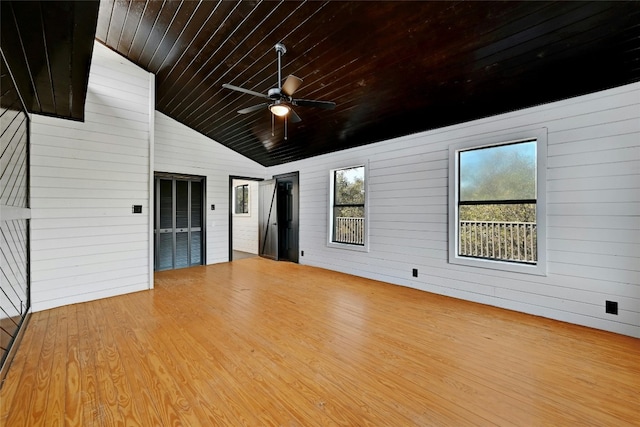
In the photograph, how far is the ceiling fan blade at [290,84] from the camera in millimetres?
2641

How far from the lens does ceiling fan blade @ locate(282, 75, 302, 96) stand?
104 inches

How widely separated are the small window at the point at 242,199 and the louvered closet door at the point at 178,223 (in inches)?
94.0

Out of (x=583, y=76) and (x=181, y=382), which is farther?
(x=583, y=76)

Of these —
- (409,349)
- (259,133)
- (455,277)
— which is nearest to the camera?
(409,349)

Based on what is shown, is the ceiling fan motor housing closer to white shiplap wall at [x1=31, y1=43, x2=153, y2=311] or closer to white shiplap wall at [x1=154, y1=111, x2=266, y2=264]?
white shiplap wall at [x1=31, y1=43, x2=153, y2=311]

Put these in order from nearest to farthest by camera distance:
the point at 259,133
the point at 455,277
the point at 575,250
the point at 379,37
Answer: the point at 379,37
the point at 575,250
the point at 455,277
the point at 259,133

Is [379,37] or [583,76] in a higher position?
[379,37]

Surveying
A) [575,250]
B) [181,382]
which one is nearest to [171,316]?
[181,382]

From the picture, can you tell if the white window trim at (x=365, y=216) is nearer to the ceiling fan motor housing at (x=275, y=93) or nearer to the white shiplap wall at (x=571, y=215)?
the white shiplap wall at (x=571, y=215)

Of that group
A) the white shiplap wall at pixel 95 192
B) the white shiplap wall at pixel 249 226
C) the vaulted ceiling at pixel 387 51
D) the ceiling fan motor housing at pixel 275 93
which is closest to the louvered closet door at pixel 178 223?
the white shiplap wall at pixel 95 192

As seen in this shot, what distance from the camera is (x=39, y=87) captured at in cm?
279

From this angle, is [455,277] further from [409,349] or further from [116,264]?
[116,264]

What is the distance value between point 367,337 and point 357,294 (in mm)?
1421

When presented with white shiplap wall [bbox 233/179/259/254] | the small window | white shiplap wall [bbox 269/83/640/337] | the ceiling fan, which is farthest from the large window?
the small window
